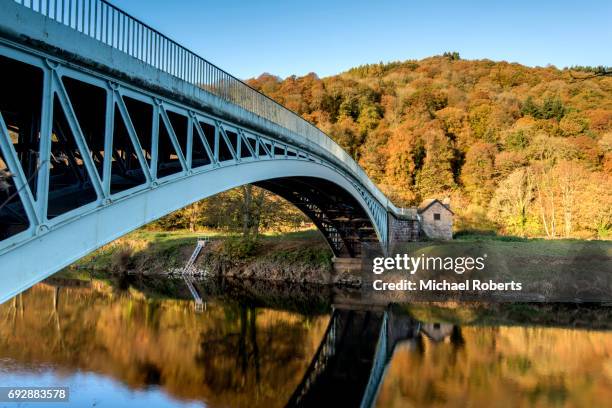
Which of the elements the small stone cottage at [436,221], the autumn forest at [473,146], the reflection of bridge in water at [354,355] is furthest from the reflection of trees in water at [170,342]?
the small stone cottage at [436,221]

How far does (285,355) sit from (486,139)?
151ft

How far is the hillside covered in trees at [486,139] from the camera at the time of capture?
1652 inches

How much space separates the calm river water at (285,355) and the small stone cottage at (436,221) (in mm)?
15516

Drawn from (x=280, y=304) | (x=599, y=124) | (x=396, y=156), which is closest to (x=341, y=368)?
(x=280, y=304)

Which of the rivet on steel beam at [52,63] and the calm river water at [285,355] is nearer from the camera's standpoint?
the rivet on steel beam at [52,63]

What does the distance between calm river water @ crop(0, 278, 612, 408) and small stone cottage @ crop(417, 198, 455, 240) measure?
1552 centimetres

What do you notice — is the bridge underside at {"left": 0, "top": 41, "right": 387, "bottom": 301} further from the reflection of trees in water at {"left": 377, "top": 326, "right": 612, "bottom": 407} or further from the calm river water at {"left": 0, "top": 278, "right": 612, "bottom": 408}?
the reflection of trees in water at {"left": 377, "top": 326, "right": 612, "bottom": 407}

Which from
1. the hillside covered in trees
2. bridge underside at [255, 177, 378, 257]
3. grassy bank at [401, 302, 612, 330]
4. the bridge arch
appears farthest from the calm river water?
the hillside covered in trees

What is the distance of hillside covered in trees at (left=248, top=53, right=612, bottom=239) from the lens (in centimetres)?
4197

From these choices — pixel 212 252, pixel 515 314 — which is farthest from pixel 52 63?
pixel 212 252

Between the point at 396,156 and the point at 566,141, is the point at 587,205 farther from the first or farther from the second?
the point at 396,156

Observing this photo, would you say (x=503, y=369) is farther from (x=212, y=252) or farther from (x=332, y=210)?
(x=212, y=252)

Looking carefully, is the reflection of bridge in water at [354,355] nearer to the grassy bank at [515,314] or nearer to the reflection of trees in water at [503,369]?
the reflection of trees in water at [503,369]

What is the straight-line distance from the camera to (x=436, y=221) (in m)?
37.3
